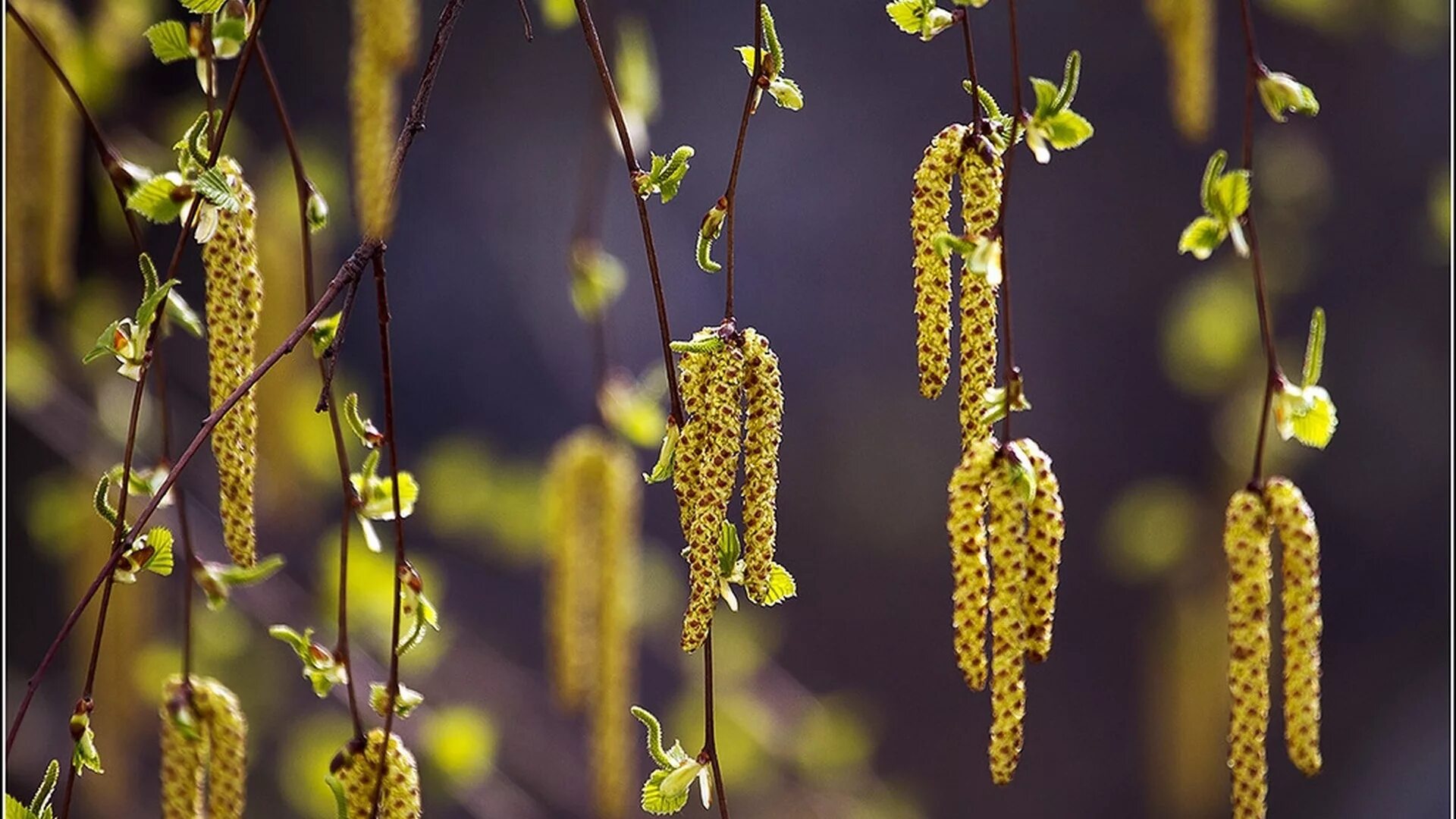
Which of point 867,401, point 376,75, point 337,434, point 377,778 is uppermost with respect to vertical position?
point 867,401

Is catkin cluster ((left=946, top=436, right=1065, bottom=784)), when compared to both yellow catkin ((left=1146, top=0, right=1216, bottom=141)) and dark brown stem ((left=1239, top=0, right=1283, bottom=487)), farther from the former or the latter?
yellow catkin ((left=1146, top=0, right=1216, bottom=141))

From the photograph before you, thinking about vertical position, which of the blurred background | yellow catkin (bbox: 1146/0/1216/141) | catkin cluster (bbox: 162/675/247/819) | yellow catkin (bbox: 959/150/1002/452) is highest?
the blurred background

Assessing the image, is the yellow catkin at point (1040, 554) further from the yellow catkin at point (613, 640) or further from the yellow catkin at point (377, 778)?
the yellow catkin at point (613, 640)

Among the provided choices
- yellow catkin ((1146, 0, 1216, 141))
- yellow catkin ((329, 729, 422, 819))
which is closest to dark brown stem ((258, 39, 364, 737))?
yellow catkin ((329, 729, 422, 819))

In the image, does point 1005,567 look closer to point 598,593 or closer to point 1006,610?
point 1006,610

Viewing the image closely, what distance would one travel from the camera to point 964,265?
447 millimetres

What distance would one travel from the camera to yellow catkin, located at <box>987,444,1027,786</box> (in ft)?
1.49

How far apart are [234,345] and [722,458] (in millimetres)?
186

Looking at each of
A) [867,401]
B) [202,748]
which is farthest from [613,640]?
[867,401]

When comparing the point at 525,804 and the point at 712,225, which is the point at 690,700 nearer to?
the point at 525,804

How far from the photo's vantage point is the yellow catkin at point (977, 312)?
450 millimetres

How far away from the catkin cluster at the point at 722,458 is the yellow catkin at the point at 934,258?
5 cm

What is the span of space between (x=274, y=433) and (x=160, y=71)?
583 millimetres

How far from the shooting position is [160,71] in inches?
61.3
